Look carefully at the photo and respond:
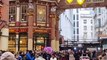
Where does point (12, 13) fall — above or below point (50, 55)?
above

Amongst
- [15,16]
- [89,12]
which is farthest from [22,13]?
[89,12]

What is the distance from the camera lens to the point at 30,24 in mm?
42656

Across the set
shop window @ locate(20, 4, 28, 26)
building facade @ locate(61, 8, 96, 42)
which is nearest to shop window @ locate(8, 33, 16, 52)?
shop window @ locate(20, 4, 28, 26)

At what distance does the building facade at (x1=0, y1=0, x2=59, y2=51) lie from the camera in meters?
42.8

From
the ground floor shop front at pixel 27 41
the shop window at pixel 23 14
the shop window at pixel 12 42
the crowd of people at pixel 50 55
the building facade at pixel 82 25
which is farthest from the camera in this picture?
the building facade at pixel 82 25

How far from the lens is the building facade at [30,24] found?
42.8 metres

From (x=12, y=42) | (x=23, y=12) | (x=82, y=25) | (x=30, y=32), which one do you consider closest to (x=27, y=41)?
(x=30, y=32)

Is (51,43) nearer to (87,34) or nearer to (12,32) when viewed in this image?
(12,32)

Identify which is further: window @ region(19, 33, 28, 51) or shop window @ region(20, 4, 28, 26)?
shop window @ region(20, 4, 28, 26)

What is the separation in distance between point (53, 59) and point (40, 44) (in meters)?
21.6

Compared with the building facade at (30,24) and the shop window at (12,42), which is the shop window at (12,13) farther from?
the shop window at (12,42)

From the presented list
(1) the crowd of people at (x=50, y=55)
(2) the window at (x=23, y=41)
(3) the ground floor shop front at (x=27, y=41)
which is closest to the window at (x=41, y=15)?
(3) the ground floor shop front at (x=27, y=41)

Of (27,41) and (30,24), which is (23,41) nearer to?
(27,41)

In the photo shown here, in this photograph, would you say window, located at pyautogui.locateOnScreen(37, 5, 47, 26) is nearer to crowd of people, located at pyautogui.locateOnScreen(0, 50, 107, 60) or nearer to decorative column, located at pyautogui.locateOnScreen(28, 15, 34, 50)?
decorative column, located at pyautogui.locateOnScreen(28, 15, 34, 50)
